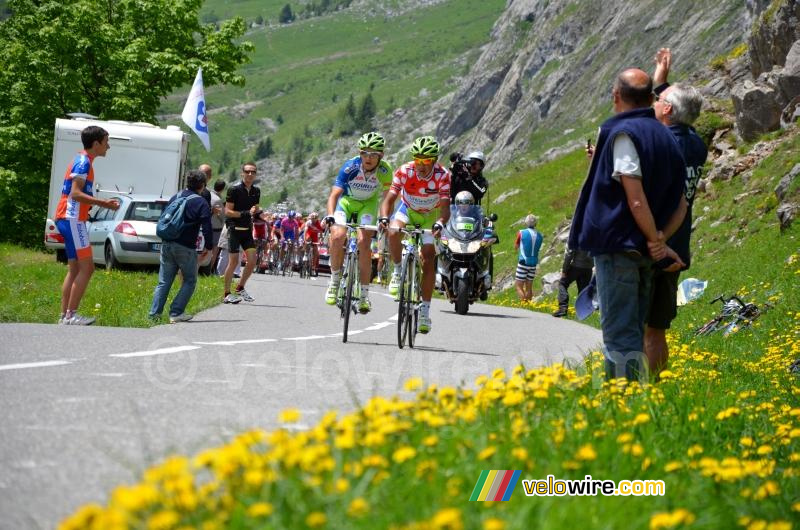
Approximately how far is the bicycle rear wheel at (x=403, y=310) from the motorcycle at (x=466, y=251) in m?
7.43

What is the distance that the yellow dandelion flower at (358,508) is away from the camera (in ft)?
10.9

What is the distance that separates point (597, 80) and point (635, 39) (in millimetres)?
5404

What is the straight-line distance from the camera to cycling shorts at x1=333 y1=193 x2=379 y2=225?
12477 millimetres

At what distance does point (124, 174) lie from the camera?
27.0 meters

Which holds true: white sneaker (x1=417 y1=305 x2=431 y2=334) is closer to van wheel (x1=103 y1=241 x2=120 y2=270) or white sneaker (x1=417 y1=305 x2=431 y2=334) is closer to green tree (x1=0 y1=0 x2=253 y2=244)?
van wheel (x1=103 y1=241 x2=120 y2=270)

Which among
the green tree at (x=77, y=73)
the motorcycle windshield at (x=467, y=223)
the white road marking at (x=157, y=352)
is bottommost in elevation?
the white road marking at (x=157, y=352)

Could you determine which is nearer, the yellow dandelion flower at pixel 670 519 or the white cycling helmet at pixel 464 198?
the yellow dandelion flower at pixel 670 519

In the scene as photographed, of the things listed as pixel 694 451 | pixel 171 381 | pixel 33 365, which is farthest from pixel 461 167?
pixel 694 451

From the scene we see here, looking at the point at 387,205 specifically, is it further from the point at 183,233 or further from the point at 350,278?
the point at 183,233

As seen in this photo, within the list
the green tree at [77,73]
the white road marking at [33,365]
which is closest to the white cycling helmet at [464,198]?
the white road marking at [33,365]

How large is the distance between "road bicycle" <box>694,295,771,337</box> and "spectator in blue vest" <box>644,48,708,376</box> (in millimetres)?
6091

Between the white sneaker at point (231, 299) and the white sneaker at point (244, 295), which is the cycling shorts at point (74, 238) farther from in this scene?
the white sneaker at point (244, 295)

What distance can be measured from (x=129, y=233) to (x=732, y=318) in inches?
561

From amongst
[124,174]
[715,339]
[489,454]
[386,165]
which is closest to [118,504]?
[489,454]
